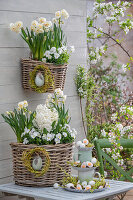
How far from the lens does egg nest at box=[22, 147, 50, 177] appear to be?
2.37m

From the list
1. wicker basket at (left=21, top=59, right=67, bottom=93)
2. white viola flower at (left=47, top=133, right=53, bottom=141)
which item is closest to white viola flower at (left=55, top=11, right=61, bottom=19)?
wicker basket at (left=21, top=59, right=67, bottom=93)

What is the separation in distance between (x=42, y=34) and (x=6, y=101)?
1.67 feet

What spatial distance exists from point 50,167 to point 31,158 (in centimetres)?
13

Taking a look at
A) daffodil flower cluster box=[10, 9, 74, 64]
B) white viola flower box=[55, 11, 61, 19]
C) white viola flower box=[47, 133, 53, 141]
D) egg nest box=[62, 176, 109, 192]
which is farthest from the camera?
white viola flower box=[55, 11, 61, 19]

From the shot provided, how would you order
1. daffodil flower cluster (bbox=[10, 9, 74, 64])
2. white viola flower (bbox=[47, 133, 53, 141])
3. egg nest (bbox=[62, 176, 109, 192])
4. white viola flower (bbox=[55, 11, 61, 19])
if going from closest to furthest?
1. egg nest (bbox=[62, 176, 109, 192])
2. white viola flower (bbox=[47, 133, 53, 141])
3. daffodil flower cluster (bbox=[10, 9, 74, 64])
4. white viola flower (bbox=[55, 11, 61, 19])

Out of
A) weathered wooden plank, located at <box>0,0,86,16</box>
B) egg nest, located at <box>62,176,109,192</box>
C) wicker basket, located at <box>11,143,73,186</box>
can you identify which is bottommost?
egg nest, located at <box>62,176,109,192</box>

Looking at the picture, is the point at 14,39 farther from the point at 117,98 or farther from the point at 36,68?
the point at 117,98

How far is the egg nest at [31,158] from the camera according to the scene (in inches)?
93.1

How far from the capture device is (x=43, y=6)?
2.90m

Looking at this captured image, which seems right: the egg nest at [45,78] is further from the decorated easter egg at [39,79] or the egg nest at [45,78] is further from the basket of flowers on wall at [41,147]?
the basket of flowers on wall at [41,147]

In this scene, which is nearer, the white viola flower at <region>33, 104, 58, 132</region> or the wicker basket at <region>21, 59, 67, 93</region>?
the white viola flower at <region>33, 104, 58, 132</region>

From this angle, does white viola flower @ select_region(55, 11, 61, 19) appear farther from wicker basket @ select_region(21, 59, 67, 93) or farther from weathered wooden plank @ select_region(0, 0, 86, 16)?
wicker basket @ select_region(21, 59, 67, 93)

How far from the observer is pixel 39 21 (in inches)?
105

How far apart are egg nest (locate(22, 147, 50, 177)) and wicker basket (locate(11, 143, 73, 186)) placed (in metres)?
0.04
